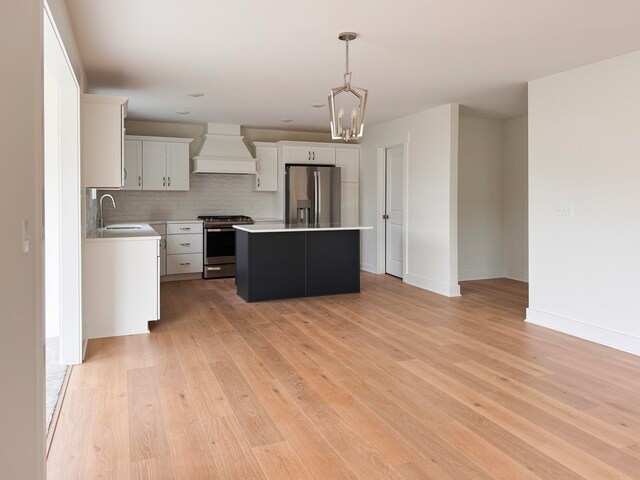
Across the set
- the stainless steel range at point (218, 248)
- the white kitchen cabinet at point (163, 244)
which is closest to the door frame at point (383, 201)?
the stainless steel range at point (218, 248)

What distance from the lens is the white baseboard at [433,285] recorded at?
6141 mm

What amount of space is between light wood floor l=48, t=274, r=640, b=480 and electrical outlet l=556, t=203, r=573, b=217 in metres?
1.10

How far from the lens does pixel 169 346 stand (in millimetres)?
4020

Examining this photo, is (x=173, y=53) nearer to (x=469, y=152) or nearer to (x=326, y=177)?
(x=326, y=177)

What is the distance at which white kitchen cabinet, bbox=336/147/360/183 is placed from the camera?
8.28 meters

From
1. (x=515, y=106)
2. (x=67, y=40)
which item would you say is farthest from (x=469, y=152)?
(x=67, y=40)

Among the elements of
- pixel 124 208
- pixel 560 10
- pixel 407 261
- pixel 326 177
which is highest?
pixel 560 10

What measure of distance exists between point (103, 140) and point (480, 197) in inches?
213

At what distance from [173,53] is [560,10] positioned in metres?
2.89

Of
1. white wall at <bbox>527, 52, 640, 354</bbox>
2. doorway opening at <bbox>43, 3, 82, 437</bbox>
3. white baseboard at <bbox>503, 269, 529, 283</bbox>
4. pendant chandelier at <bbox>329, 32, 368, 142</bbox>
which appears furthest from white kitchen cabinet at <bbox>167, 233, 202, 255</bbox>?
white baseboard at <bbox>503, 269, 529, 283</bbox>

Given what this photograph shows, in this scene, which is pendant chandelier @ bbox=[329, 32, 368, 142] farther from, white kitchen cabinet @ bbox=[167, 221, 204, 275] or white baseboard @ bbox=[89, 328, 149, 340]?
white kitchen cabinet @ bbox=[167, 221, 204, 275]

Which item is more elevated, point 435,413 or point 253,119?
point 253,119

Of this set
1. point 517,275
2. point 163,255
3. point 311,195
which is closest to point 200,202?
point 163,255

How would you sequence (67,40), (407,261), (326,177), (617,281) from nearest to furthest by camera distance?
(67,40) < (617,281) < (407,261) < (326,177)
